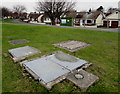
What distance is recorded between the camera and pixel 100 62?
15.3 feet

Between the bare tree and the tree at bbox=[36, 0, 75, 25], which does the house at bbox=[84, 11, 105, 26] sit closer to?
the tree at bbox=[36, 0, 75, 25]

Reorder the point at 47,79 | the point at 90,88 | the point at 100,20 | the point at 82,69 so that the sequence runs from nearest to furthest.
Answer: the point at 90,88
the point at 47,79
the point at 82,69
the point at 100,20

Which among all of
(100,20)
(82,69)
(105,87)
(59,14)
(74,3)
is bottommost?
(105,87)

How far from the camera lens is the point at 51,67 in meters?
3.96

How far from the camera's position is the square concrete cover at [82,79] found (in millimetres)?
2992

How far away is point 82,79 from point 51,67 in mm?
1323

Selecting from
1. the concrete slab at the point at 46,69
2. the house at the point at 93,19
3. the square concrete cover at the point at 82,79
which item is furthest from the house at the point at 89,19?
the square concrete cover at the point at 82,79

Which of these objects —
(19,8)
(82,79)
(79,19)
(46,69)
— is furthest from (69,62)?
(19,8)

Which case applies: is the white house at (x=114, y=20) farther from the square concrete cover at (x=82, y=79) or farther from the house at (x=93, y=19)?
the square concrete cover at (x=82, y=79)

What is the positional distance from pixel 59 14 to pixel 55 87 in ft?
116

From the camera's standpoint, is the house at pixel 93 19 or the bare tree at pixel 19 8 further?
the bare tree at pixel 19 8

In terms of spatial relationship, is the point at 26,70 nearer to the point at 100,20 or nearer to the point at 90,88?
the point at 90,88

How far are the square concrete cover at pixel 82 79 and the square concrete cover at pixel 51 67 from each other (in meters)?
0.33

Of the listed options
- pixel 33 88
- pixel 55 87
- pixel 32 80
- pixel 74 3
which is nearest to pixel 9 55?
pixel 32 80
